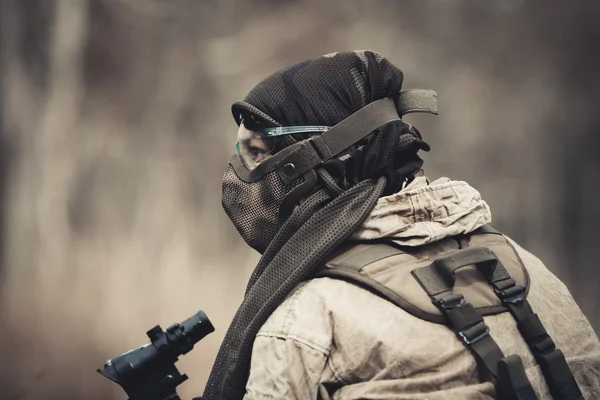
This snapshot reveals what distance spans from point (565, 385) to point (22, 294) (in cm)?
259

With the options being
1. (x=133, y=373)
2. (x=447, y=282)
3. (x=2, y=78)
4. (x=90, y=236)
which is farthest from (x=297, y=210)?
(x=2, y=78)

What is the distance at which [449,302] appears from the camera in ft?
4.04

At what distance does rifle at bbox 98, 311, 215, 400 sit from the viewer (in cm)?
152

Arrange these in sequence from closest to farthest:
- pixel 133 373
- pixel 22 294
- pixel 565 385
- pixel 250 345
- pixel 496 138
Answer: pixel 565 385 → pixel 250 345 → pixel 133 373 → pixel 22 294 → pixel 496 138

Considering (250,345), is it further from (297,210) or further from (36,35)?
(36,35)

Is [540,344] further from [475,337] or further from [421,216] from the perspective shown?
[421,216]

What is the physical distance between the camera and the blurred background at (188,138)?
3.15m

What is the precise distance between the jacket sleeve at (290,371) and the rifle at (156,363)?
14.8 inches

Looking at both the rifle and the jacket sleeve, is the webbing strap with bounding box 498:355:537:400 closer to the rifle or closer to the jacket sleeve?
the jacket sleeve

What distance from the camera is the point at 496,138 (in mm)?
3344

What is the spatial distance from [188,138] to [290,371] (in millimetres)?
2288

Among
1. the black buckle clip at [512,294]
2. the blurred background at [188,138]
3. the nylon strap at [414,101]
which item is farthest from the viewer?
the blurred background at [188,138]

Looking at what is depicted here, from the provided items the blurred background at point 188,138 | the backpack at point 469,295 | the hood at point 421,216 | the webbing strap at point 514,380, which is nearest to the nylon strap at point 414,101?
the hood at point 421,216

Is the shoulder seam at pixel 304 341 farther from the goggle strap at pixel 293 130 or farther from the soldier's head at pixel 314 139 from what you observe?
the goggle strap at pixel 293 130
